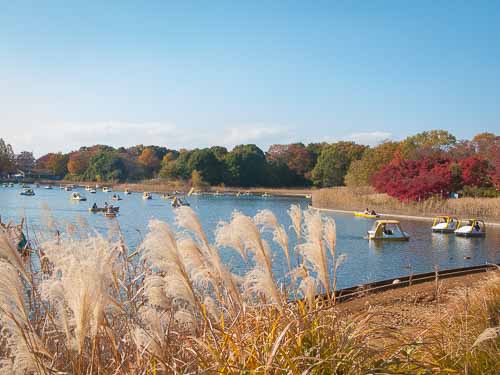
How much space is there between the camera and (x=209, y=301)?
3.28 m

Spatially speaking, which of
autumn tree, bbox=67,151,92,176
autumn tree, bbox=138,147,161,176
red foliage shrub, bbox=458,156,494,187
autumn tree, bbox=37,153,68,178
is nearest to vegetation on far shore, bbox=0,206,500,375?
red foliage shrub, bbox=458,156,494,187

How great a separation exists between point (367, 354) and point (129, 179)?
254ft

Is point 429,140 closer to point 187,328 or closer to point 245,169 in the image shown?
point 245,169

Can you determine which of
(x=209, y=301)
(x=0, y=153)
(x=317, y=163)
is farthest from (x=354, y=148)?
(x=209, y=301)

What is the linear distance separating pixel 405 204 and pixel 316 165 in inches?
1243

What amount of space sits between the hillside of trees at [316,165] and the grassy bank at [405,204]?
0.87 m

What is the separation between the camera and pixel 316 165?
A: 2682 inches

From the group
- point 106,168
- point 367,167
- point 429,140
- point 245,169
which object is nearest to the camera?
point 367,167

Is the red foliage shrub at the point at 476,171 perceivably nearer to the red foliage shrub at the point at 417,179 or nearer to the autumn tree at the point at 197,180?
the red foliage shrub at the point at 417,179

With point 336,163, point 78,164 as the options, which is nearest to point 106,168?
point 78,164

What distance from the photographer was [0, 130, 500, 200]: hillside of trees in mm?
36938

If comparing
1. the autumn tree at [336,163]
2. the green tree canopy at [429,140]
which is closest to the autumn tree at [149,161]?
the autumn tree at [336,163]

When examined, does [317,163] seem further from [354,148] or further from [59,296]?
[59,296]

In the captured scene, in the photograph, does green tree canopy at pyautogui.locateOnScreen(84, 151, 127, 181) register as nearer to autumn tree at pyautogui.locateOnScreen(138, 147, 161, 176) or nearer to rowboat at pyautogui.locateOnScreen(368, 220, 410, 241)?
autumn tree at pyautogui.locateOnScreen(138, 147, 161, 176)
